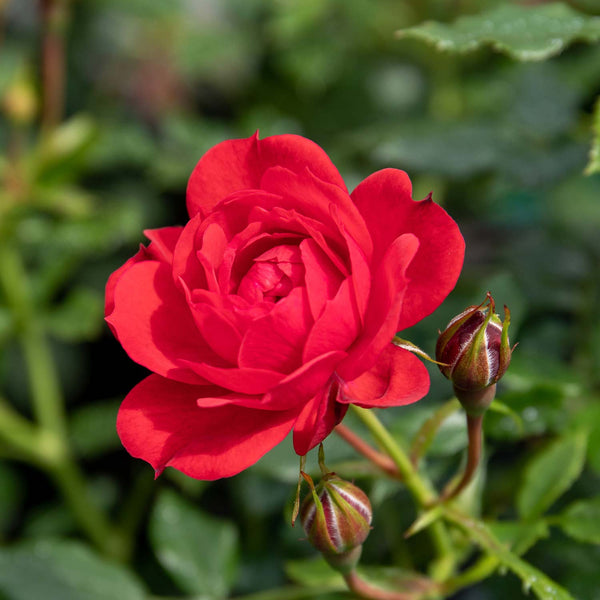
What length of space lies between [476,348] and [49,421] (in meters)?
0.98

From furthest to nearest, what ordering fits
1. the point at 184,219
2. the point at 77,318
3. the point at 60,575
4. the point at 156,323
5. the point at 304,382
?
the point at 184,219, the point at 77,318, the point at 60,575, the point at 156,323, the point at 304,382

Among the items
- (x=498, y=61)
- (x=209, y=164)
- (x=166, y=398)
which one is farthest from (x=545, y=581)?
(x=498, y=61)

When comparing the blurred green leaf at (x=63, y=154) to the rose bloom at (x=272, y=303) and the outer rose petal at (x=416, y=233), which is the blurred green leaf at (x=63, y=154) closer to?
the rose bloom at (x=272, y=303)

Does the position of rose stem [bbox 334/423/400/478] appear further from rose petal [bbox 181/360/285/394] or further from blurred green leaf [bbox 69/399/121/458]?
blurred green leaf [bbox 69/399/121/458]

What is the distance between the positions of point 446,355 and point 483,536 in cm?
23

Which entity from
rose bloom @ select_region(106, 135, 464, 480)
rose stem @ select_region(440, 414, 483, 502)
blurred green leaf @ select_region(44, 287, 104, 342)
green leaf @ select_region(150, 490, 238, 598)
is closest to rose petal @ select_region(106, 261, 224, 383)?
rose bloom @ select_region(106, 135, 464, 480)

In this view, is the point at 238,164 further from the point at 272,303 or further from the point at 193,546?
the point at 193,546

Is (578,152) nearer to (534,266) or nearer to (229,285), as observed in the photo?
(534,266)

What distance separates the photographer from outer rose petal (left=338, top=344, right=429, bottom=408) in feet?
1.62

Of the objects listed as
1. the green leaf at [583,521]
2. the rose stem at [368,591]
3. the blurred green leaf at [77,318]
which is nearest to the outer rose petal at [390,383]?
the rose stem at [368,591]

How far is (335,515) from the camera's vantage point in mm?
575

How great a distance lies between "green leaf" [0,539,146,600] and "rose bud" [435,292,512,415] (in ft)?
2.18

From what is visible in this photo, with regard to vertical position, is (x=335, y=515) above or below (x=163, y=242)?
below

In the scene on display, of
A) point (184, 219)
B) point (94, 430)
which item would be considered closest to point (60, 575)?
point (94, 430)
